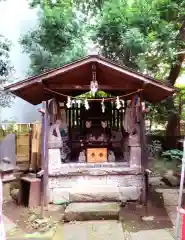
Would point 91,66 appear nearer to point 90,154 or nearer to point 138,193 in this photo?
point 90,154

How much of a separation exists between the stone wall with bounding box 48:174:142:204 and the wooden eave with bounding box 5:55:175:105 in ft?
8.52

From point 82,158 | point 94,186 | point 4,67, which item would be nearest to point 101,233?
point 94,186

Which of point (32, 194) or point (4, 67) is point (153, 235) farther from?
point (4, 67)

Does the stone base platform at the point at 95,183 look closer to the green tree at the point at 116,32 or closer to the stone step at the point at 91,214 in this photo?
the stone step at the point at 91,214

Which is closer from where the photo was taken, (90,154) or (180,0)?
(90,154)

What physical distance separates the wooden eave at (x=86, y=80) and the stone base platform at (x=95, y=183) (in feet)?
7.93

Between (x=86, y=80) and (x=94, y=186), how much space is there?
3.18 meters

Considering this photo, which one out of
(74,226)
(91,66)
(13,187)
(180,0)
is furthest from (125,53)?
(74,226)

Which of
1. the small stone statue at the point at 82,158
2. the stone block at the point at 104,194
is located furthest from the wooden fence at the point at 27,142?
the stone block at the point at 104,194

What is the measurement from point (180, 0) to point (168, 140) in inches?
295

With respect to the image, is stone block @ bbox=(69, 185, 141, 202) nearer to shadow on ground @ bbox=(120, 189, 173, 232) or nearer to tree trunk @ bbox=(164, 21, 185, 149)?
shadow on ground @ bbox=(120, 189, 173, 232)

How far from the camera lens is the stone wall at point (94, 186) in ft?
25.2

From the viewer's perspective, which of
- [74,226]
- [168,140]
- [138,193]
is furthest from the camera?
[168,140]

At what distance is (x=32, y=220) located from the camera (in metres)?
6.57
